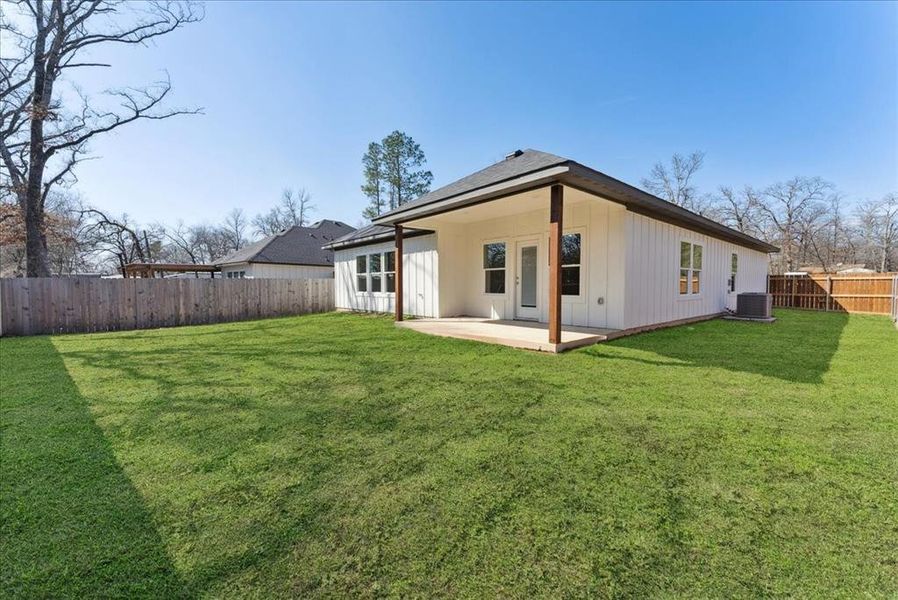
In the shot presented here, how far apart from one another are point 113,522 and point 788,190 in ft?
135

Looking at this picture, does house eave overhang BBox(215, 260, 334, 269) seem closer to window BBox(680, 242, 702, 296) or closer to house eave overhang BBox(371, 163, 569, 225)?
house eave overhang BBox(371, 163, 569, 225)

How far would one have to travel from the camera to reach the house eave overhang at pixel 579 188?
5.13m

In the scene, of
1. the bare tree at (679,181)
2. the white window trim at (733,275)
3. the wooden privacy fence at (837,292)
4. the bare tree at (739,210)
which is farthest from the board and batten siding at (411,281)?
the bare tree at (739,210)

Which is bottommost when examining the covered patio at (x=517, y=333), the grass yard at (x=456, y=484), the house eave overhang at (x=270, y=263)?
the grass yard at (x=456, y=484)

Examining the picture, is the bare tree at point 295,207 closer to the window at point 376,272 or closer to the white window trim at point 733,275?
the window at point 376,272

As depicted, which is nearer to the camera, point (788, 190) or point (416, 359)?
point (416, 359)

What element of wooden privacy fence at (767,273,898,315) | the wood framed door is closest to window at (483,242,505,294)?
the wood framed door

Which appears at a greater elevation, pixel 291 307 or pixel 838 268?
pixel 838 268

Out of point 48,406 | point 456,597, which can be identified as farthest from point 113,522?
point 48,406

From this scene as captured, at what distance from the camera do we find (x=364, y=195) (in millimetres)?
25312

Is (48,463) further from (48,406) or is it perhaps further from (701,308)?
(701,308)

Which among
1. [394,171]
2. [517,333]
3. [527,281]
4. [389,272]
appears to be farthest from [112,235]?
[517,333]

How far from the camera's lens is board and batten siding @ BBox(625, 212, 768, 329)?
22.7 feet

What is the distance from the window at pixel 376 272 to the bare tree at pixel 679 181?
2734 centimetres
